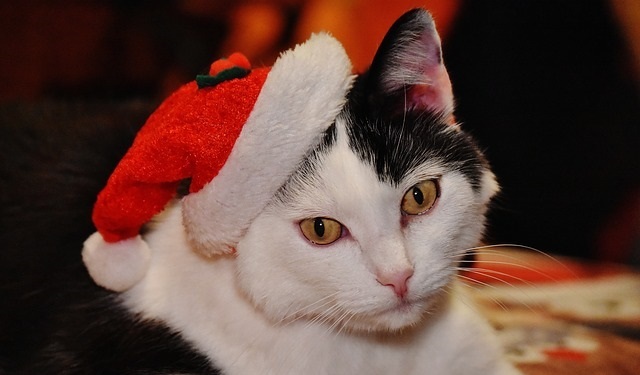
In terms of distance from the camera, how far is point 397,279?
0.97 meters

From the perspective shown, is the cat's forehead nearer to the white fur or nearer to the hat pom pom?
the white fur

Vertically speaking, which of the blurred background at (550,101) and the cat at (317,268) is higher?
the blurred background at (550,101)

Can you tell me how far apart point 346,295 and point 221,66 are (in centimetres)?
39

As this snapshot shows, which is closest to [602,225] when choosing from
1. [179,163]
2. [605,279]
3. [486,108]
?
[486,108]

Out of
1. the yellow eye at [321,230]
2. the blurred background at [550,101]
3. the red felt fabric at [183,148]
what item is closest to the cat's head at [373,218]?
the yellow eye at [321,230]

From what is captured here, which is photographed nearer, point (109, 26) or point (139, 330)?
point (139, 330)

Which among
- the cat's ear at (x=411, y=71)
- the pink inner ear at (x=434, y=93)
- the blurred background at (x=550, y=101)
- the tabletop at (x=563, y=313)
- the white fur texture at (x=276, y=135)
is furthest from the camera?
the blurred background at (x=550, y=101)

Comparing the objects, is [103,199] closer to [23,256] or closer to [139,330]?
[139,330]

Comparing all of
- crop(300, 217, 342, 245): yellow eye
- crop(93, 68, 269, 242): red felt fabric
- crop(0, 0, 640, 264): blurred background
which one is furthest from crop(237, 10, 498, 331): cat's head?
crop(0, 0, 640, 264): blurred background

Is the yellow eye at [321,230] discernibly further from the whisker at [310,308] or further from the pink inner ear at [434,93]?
the pink inner ear at [434,93]

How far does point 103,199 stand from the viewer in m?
1.03

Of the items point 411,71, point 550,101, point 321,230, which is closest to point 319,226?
point 321,230

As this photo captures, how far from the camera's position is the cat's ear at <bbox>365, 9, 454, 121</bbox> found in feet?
3.38

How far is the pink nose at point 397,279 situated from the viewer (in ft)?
3.17
